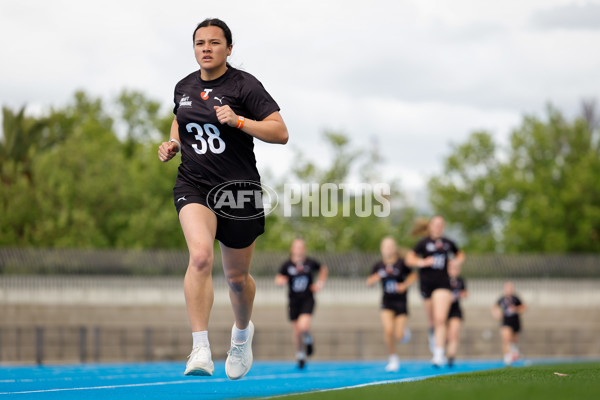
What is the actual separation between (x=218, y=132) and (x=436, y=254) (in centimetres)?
884

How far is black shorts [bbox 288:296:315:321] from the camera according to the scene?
54.9ft

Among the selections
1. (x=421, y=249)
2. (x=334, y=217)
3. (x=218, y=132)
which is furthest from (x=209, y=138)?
(x=334, y=217)

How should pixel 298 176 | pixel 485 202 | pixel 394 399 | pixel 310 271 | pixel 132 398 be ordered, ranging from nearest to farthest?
pixel 394 399
pixel 132 398
pixel 310 271
pixel 298 176
pixel 485 202

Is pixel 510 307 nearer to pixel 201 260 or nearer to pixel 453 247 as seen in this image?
pixel 453 247

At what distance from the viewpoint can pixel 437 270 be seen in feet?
50.3

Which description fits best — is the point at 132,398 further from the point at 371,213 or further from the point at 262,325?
the point at 371,213

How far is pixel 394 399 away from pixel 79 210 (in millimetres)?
35391

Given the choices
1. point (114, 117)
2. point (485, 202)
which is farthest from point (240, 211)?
point (114, 117)

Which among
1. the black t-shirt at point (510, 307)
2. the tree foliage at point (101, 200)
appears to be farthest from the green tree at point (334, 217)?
the black t-shirt at point (510, 307)

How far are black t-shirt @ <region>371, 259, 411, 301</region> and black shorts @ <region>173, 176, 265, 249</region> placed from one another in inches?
372

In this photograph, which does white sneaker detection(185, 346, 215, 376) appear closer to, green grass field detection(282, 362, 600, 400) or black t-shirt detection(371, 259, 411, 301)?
green grass field detection(282, 362, 600, 400)

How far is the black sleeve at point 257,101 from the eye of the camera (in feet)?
24.1

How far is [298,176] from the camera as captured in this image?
A: 4406 centimetres

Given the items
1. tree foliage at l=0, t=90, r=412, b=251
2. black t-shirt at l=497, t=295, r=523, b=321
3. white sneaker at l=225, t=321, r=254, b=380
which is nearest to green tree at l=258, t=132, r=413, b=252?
tree foliage at l=0, t=90, r=412, b=251
